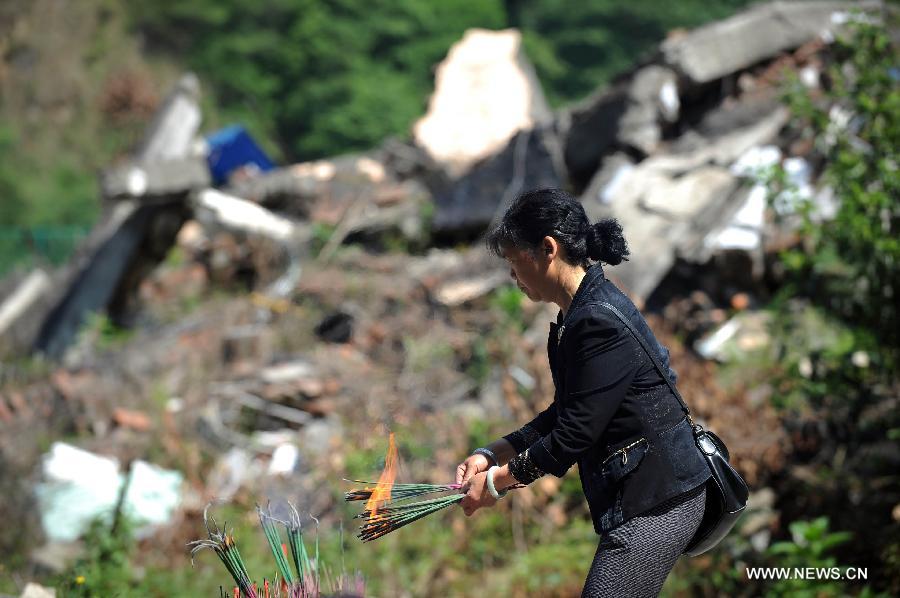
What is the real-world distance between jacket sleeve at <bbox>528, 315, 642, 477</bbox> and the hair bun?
0.80 ft

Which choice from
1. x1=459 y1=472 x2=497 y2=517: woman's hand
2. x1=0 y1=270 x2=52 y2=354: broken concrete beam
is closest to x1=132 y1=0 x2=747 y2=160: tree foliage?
x1=0 y1=270 x2=52 y2=354: broken concrete beam

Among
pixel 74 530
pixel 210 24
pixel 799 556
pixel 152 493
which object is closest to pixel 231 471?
pixel 152 493

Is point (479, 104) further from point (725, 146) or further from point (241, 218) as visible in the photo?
point (725, 146)

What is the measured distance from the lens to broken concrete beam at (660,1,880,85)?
9.84 meters

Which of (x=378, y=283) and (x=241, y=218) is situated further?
(x=241, y=218)

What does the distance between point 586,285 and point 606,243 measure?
15 centimetres


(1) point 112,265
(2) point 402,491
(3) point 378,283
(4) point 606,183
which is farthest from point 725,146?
(2) point 402,491

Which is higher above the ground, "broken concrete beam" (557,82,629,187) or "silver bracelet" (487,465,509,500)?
"silver bracelet" (487,465,509,500)

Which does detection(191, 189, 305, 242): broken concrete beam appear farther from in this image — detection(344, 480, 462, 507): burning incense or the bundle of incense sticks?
the bundle of incense sticks

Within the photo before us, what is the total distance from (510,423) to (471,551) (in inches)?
43.4

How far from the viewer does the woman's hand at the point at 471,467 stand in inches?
119

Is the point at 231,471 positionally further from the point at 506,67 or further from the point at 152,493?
the point at 506,67

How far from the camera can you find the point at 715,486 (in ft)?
9.79
